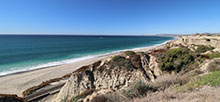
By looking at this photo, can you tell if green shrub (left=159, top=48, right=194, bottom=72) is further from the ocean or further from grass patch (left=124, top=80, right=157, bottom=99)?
the ocean

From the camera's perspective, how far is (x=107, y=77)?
29.0 ft

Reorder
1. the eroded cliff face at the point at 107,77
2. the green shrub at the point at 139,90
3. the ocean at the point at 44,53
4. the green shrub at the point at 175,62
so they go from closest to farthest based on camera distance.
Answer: the green shrub at the point at 139,90 → the eroded cliff face at the point at 107,77 → the green shrub at the point at 175,62 → the ocean at the point at 44,53

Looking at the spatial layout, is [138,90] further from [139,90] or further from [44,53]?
[44,53]

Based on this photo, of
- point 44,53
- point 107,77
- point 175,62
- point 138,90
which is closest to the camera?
point 138,90

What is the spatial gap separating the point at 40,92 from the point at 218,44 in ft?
100.0

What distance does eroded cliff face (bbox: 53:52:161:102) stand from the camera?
811cm

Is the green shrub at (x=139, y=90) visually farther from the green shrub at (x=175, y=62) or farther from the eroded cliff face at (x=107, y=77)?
the green shrub at (x=175, y=62)

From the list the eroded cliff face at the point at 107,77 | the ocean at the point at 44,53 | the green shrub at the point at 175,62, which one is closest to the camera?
the eroded cliff face at the point at 107,77

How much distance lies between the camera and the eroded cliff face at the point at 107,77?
8109mm

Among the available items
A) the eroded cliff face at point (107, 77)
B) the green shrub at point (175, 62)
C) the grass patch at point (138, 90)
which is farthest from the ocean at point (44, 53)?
the grass patch at point (138, 90)

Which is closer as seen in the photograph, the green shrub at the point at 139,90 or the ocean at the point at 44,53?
the green shrub at the point at 139,90

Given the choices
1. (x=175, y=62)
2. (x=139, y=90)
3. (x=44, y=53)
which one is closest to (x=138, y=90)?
(x=139, y=90)

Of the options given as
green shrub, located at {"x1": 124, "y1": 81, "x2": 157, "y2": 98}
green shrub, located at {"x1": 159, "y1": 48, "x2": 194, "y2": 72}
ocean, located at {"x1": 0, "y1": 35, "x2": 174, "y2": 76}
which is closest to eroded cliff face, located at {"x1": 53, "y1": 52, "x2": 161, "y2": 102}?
green shrub, located at {"x1": 159, "y1": 48, "x2": 194, "y2": 72}

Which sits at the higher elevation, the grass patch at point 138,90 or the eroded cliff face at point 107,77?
the grass patch at point 138,90
